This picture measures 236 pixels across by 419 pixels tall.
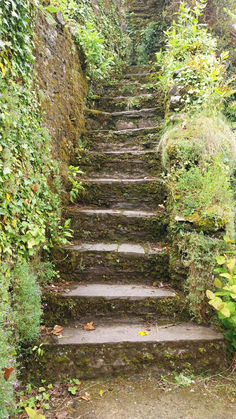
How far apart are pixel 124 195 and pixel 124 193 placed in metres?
0.03

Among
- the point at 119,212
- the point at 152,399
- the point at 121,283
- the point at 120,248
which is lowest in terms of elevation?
the point at 152,399

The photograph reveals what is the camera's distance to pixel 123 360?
2236 mm

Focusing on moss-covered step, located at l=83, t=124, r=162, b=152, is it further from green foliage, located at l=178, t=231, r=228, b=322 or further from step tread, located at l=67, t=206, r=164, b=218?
green foliage, located at l=178, t=231, r=228, b=322

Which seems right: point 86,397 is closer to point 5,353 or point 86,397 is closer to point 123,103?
point 5,353

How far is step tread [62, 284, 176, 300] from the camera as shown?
2633 mm

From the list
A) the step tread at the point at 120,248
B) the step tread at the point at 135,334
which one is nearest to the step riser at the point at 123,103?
the step tread at the point at 120,248

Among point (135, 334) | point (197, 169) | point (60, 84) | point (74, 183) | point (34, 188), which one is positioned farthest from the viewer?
point (60, 84)

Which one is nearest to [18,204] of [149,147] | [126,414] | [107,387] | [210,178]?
[107,387]

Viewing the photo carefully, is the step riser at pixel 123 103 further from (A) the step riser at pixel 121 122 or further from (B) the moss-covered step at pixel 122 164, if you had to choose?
(B) the moss-covered step at pixel 122 164

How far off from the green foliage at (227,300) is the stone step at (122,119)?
3221mm

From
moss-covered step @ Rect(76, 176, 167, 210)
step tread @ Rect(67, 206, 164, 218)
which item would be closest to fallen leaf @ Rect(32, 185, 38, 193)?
step tread @ Rect(67, 206, 164, 218)

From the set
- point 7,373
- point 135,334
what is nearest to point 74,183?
point 135,334

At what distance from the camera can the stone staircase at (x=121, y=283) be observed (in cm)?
225

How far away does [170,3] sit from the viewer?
26.2 feet
